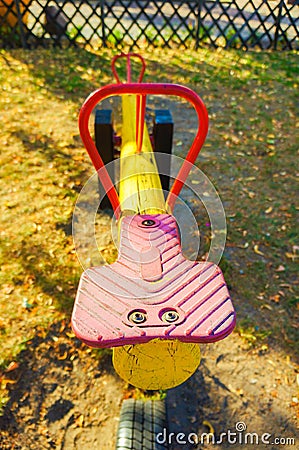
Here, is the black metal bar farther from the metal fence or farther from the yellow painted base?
the metal fence

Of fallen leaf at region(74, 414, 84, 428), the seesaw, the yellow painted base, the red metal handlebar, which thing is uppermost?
the red metal handlebar

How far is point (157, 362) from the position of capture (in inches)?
78.4

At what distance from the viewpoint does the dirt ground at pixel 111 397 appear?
2760mm

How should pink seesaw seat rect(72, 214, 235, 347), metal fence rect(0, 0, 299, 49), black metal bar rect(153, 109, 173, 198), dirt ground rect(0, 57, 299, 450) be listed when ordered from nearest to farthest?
pink seesaw seat rect(72, 214, 235, 347), dirt ground rect(0, 57, 299, 450), black metal bar rect(153, 109, 173, 198), metal fence rect(0, 0, 299, 49)

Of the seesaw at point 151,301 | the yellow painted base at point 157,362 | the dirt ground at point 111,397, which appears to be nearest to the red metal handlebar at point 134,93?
the seesaw at point 151,301

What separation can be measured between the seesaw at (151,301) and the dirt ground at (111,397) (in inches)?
36.8

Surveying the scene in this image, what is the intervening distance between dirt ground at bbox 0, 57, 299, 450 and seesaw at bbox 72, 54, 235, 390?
3.07ft

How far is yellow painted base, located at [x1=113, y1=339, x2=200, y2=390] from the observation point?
1.97 m

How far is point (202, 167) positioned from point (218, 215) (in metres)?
0.98

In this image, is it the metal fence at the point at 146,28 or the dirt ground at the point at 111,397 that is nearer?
the dirt ground at the point at 111,397

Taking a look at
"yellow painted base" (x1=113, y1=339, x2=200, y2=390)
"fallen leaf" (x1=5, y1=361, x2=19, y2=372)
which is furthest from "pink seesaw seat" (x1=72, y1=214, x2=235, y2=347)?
"fallen leaf" (x1=5, y1=361, x2=19, y2=372)

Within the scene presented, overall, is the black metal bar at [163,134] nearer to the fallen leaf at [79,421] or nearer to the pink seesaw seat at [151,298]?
the pink seesaw seat at [151,298]

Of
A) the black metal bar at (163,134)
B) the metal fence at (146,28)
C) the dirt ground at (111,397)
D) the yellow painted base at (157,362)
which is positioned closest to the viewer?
the yellow painted base at (157,362)

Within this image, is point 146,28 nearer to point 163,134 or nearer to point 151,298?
point 163,134
